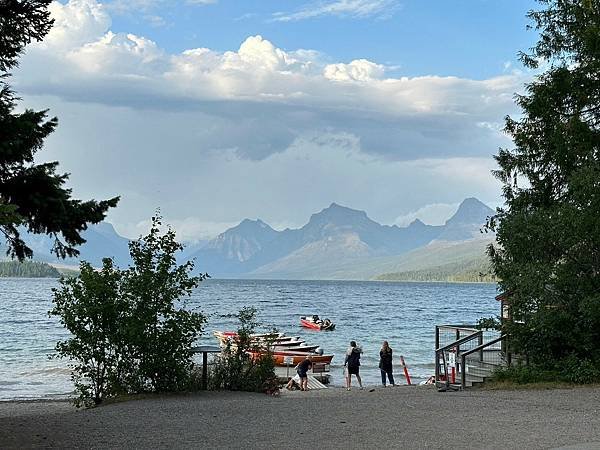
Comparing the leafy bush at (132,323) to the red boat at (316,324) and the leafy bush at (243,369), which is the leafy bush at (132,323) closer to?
the leafy bush at (243,369)

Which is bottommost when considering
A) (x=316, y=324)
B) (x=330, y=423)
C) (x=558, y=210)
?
(x=316, y=324)

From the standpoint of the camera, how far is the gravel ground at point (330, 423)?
11438 millimetres

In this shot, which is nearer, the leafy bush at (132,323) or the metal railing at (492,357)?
the leafy bush at (132,323)

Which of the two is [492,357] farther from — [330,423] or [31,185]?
[31,185]

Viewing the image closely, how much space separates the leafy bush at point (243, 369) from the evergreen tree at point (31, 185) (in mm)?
6372

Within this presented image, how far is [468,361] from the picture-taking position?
23.0 m

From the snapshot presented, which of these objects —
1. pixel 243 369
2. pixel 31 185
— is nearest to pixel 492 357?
pixel 243 369

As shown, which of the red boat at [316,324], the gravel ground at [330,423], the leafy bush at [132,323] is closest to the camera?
the gravel ground at [330,423]

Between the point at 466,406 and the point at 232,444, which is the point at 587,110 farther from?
the point at 232,444

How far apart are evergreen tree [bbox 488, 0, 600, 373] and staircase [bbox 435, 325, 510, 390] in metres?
1.40

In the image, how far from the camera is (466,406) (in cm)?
1578

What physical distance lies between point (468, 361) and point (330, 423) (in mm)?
10515

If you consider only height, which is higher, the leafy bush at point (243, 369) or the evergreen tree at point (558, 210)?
the evergreen tree at point (558, 210)

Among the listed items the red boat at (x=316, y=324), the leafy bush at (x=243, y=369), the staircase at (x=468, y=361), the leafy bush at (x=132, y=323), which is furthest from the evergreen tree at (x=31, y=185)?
the red boat at (x=316, y=324)
